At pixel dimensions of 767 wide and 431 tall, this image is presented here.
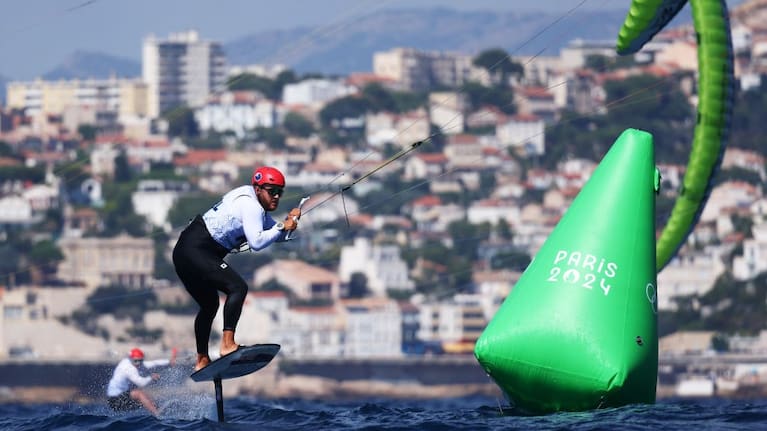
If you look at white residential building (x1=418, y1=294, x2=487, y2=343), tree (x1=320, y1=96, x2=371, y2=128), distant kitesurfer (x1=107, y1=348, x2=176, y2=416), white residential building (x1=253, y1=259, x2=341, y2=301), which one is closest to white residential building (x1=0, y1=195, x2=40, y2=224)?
white residential building (x1=253, y1=259, x2=341, y2=301)

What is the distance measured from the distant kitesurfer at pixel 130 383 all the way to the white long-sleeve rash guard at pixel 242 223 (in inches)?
211

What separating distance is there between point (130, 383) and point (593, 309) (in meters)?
7.12

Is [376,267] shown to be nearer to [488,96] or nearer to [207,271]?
[488,96]

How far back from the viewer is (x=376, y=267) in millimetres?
119500

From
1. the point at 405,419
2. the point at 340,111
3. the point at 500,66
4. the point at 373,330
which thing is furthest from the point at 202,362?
the point at 500,66

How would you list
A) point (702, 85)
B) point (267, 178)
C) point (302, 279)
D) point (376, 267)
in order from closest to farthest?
point (267, 178) < point (702, 85) < point (302, 279) < point (376, 267)

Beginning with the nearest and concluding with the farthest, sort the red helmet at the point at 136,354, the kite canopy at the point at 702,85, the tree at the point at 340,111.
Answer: the red helmet at the point at 136,354, the kite canopy at the point at 702,85, the tree at the point at 340,111

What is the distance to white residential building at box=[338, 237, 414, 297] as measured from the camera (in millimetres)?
119062

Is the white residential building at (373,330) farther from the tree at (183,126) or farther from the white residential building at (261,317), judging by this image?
the tree at (183,126)

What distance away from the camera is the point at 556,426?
15273mm

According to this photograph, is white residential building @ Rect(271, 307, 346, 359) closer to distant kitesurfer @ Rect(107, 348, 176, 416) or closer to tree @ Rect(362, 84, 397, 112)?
tree @ Rect(362, 84, 397, 112)

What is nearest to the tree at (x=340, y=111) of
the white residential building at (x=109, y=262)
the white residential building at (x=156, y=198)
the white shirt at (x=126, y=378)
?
the white residential building at (x=156, y=198)

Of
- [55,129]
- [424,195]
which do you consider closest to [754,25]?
[424,195]

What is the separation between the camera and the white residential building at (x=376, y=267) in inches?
4688
